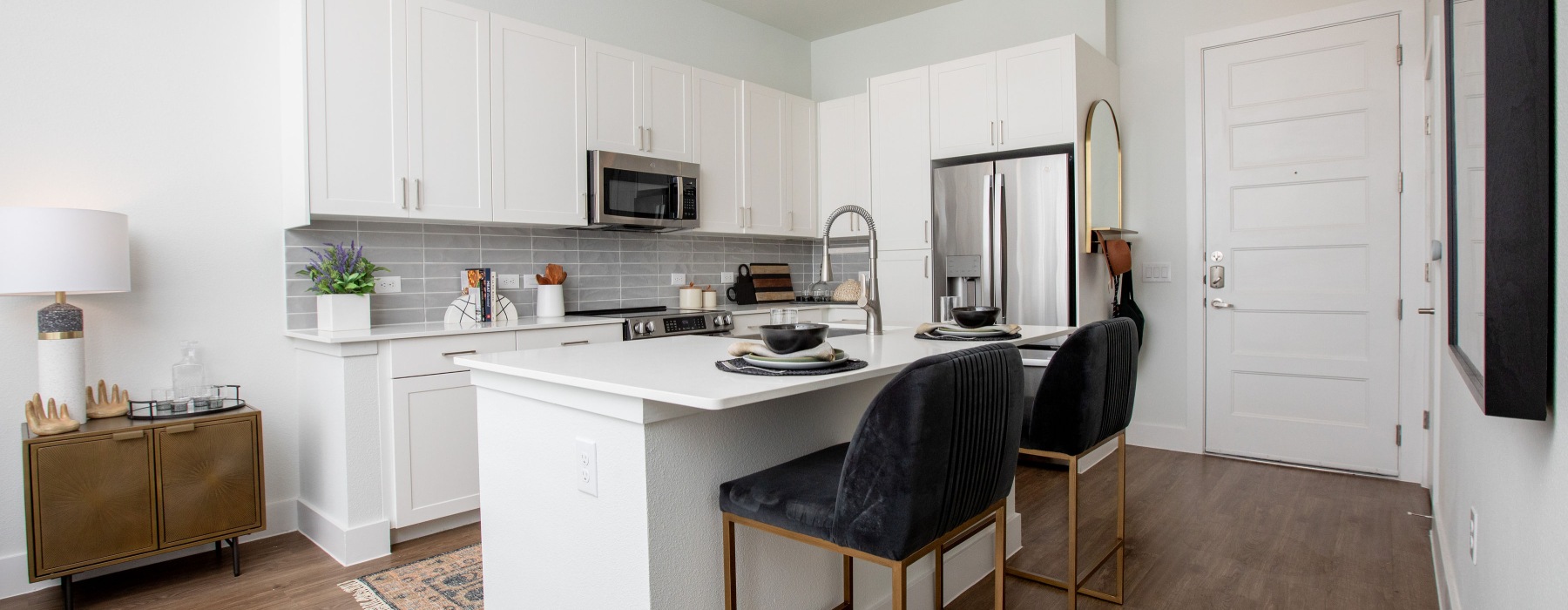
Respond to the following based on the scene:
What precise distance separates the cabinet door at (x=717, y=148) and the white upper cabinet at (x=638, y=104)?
0.27 feet

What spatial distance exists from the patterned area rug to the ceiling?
3.66 metres

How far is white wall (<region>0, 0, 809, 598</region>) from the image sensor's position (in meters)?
2.62

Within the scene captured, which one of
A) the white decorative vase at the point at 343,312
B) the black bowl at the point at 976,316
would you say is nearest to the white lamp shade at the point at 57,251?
the white decorative vase at the point at 343,312

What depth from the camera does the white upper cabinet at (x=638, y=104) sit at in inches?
153

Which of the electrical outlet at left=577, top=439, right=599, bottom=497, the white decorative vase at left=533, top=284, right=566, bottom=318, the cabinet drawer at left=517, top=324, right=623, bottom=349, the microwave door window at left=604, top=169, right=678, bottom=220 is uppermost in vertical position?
the microwave door window at left=604, top=169, right=678, bottom=220

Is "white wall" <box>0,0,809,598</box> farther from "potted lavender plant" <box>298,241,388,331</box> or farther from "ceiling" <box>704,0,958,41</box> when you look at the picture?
"ceiling" <box>704,0,958,41</box>

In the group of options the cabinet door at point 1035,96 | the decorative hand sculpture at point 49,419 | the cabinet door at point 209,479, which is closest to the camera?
the decorative hand sculpture at point 49,419

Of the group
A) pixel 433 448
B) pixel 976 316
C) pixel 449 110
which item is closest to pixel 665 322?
pixel 433 448

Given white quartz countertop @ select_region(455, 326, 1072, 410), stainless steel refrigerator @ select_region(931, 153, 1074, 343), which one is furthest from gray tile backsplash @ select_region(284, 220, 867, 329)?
white quartz countertop @ select_region(455, 326, 1072, 410)

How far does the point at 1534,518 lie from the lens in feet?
3.40

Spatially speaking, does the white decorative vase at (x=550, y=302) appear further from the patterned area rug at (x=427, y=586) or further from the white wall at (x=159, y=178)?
the patterned area rug at (x=427, y=586)

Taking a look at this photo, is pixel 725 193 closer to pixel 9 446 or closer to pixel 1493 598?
pixel 9 446

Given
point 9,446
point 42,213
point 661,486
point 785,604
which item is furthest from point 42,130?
point 785,604

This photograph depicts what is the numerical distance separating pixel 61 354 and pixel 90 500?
0.48 meters
